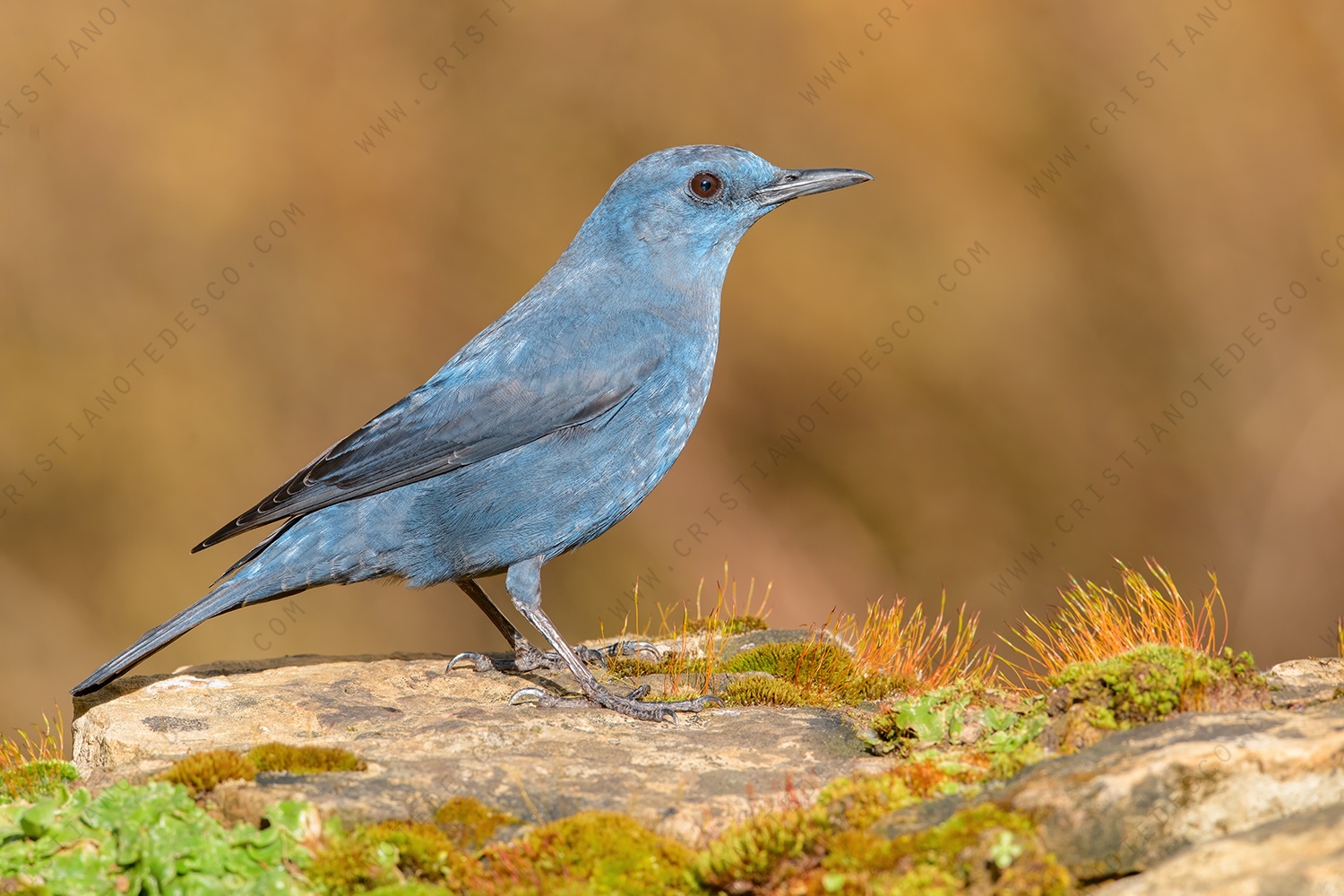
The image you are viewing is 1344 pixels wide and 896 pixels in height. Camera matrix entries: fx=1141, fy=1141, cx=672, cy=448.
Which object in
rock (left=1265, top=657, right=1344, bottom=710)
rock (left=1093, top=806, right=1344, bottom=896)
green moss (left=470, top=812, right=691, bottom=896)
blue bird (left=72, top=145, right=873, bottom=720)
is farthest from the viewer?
blue bird (left=72, top=145, right=873, bottom=720)

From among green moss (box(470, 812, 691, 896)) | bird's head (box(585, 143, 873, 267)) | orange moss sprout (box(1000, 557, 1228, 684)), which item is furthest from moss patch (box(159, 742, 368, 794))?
bird's head (box(585, 143, 873, 267))

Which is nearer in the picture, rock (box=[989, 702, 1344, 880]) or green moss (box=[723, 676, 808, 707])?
rock (box=[989, 702, 1344, 880])

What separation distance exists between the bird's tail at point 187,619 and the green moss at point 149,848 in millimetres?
2269

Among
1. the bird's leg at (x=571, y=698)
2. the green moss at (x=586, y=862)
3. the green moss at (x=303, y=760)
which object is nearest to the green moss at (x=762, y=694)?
the bird's leg at (x=571, y=698)

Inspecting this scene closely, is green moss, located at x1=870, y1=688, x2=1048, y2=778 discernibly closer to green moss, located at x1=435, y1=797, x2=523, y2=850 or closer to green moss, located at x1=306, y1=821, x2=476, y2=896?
green moss, located at x1=435, y1=797, x2=523, y2=850

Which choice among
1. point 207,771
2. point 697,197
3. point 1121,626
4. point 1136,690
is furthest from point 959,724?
point 697,197

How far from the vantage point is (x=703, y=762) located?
5.45m

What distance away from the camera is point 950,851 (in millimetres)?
3945

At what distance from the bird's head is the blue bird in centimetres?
46

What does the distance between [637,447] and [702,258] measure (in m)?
1.51

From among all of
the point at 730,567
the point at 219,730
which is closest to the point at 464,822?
the point at 219,730

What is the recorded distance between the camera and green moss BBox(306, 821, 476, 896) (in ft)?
14.0

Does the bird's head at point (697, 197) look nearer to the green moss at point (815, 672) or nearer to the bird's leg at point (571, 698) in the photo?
the bird's leg at point (571, 698)

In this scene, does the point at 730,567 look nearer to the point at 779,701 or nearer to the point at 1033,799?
the point at 779,701
